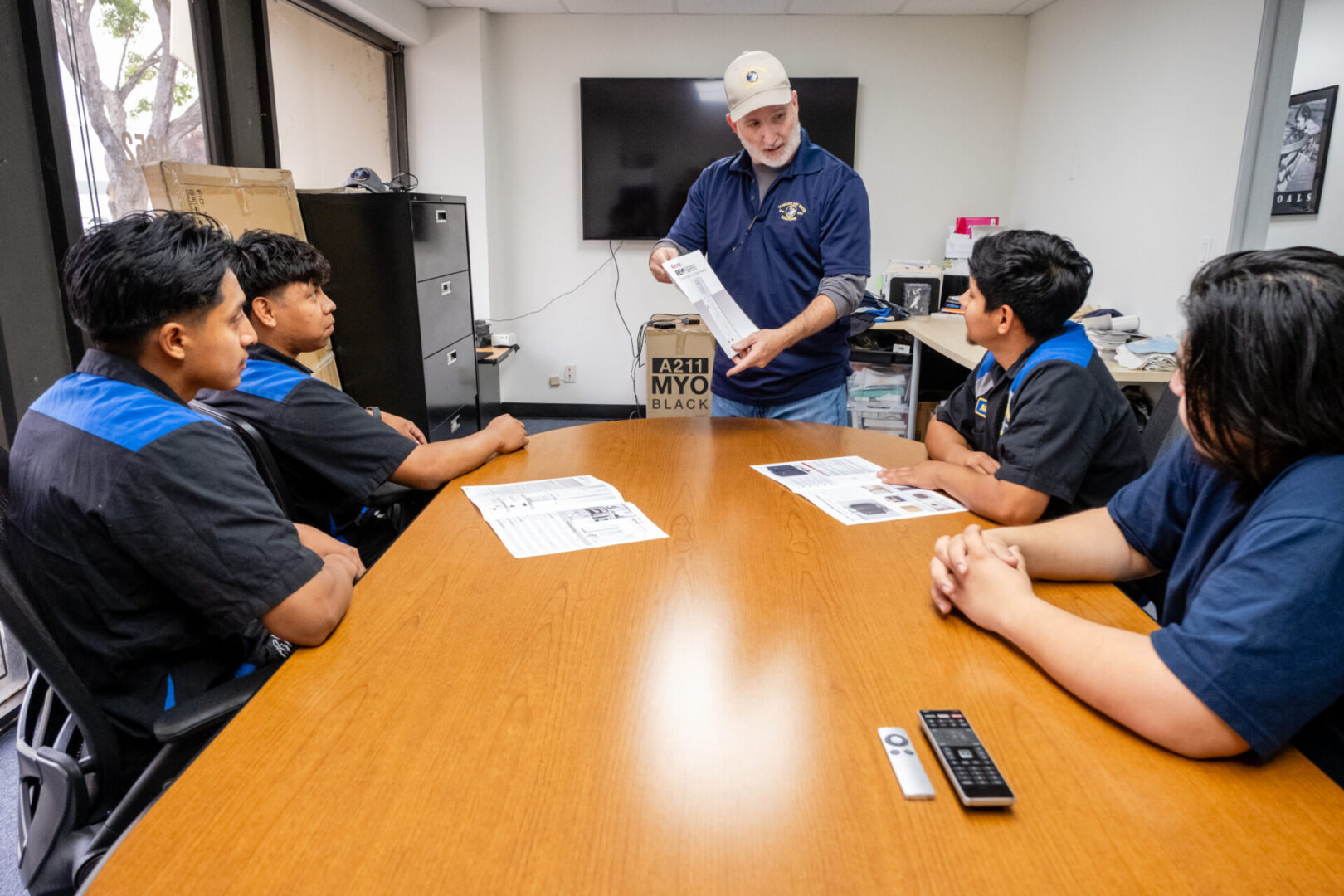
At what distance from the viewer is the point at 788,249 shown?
7.55 ft

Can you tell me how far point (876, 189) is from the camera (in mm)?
5016

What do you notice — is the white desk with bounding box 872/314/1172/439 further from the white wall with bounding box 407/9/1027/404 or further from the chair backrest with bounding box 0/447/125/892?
the chair backrest with bounding box 0/447/125/892

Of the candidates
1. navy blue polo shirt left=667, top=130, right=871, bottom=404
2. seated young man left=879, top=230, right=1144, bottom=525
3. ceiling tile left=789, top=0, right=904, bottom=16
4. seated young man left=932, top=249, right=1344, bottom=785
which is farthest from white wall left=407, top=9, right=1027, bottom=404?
seated young man left=932, top=249, right=1344, bottom=785

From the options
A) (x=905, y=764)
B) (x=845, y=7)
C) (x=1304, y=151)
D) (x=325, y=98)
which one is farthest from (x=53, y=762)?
(x=845, y=7)

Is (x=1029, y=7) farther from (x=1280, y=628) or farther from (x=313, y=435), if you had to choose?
(x=1280, y=628)

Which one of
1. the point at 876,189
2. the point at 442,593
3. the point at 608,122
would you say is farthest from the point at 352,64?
the point at 442,593

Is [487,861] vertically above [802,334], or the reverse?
[802,334]

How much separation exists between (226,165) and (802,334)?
2.24 meters

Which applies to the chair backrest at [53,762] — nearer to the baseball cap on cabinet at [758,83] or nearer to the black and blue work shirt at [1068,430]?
the black and blue work shirt at [1068,430]

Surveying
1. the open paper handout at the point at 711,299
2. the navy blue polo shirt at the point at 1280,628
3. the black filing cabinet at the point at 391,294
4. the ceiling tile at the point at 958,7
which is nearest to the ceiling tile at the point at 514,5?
the black filing cabinet at the point at 391,294

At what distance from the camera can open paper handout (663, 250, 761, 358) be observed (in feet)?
6.82

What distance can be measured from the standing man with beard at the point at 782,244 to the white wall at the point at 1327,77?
5.53 feet

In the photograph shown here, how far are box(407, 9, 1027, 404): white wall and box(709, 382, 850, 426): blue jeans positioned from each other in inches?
115

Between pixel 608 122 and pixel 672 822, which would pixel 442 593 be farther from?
pixel 608 122
